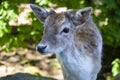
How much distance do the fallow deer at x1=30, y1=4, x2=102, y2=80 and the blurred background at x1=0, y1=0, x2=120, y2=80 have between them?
3.65 ft

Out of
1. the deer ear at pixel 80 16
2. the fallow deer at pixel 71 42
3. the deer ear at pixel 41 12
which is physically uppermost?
the deer ear at pixel 41 12

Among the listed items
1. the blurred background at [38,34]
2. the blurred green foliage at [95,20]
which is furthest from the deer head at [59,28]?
the blurred green foliage at [95,20]

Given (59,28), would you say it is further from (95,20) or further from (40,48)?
(95,20)

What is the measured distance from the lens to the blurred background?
27.8 feet

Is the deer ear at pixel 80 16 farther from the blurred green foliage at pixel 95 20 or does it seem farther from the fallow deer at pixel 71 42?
the blurred green foliage at pixel 95 20

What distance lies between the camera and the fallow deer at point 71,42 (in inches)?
225

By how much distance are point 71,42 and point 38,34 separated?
3.30 meters

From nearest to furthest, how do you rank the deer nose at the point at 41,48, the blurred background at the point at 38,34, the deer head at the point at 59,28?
the deer nose at the point at 41,48, the deer head at the point at 59,28, the blurred background at the point at 38,34

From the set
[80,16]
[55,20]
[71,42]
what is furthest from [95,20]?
[55,20]

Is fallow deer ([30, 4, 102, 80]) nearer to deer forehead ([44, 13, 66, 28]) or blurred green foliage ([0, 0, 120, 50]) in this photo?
deer forehead ([44, 13, 66, 28])

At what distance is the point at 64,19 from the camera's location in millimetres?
5914

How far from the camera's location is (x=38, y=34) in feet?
30.5

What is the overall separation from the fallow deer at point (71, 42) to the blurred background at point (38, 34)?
1.11 metres

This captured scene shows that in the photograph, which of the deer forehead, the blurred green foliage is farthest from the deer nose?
the blurred green foliage
